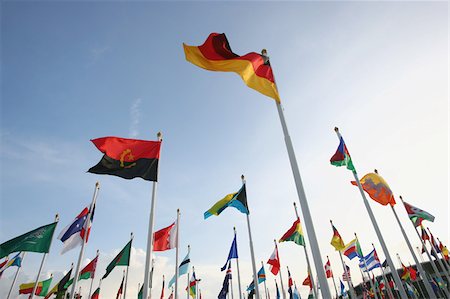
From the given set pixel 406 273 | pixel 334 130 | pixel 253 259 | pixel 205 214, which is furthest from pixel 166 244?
pixel 406 273

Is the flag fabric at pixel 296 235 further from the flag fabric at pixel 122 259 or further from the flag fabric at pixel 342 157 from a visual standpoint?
the flag fabric at pixel 122 259

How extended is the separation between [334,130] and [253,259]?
31.2 ft

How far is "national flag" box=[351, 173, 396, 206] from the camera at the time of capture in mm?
15766

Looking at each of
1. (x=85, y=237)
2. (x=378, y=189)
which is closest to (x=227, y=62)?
(x=85, y=237)

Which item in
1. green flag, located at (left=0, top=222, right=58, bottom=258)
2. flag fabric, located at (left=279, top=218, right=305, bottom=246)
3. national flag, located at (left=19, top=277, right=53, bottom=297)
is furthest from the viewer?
national flag, located at (left=19, top=277, right=53, bottom=297)

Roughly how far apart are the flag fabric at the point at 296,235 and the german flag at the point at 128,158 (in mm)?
10945

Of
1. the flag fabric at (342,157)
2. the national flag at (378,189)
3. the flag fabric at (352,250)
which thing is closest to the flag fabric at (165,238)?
the flag fabric at (342,157)

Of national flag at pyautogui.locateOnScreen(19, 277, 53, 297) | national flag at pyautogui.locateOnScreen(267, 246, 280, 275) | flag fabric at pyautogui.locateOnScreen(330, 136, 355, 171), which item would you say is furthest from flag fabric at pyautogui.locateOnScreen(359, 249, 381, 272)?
A: national flag at pyautogui.locateOnScreen(19, 277, 53, 297)

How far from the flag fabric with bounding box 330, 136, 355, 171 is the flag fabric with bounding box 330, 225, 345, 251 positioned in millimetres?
11262

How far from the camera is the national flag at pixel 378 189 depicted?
15766 millimetres

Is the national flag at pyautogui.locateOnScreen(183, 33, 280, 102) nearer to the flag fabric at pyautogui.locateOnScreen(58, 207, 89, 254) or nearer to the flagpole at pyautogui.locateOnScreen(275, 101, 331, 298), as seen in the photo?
the flagpole at pyautogui.locateOnScreen(275, 101, 331, 298)

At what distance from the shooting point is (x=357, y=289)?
80.4 m

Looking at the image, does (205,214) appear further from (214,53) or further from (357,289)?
(357,289)

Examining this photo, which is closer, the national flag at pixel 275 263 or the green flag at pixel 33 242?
the green flag at pixel 33 242
